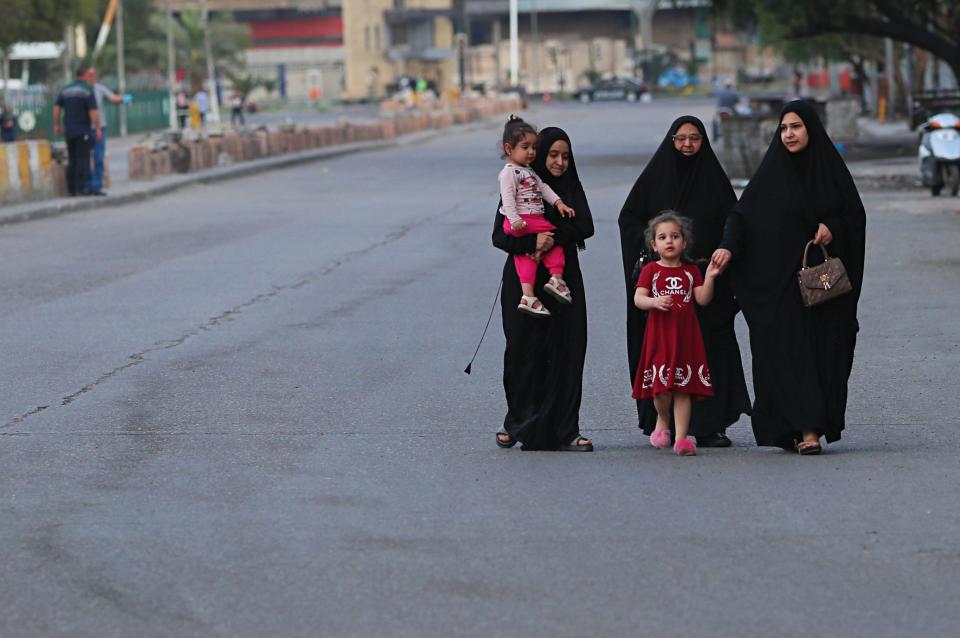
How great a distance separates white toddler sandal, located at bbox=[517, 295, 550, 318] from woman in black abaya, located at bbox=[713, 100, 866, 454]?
0.84m

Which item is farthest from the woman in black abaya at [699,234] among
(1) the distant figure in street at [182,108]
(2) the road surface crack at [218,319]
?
(1) the distant figure in street at [182,108]

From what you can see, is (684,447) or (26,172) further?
(26,172)

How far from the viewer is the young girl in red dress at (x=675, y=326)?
7816mm

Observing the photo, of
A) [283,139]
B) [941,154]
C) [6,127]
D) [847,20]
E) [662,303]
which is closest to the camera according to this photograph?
[662,303]

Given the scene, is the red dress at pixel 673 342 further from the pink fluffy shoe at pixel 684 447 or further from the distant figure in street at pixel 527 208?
the distant figure in street at pixel 527 208

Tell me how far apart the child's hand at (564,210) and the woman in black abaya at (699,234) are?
0.26 metres

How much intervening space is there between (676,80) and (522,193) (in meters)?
115

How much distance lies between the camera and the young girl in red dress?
7.82m

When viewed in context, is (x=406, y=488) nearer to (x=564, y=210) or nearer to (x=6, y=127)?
(x=564, y=210)

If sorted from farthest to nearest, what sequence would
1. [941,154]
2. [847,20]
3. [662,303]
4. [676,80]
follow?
1. [676,80]
2. [847,20]
3. [941,154]
4. [662,303]

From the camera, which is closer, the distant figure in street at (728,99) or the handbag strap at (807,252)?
the handbag strap at (807,252)

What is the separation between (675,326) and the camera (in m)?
7.91

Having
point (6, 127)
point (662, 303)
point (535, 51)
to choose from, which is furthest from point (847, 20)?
point (535, 51)

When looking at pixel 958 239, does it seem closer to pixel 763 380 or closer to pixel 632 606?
pixel 763 380
